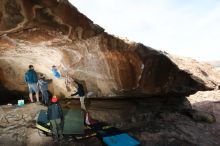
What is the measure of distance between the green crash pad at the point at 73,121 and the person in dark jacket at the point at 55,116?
0.40 m

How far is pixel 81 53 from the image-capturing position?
9586 millimetres

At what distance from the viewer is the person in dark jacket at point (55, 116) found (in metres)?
7.99

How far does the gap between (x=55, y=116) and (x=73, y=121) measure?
1320mm

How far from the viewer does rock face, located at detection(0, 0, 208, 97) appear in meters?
7.08

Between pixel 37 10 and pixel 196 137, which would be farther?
pixel 196 137

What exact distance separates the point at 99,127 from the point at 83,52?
9.34 feet

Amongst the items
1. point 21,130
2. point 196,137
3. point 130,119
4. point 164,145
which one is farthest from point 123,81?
point 21,130

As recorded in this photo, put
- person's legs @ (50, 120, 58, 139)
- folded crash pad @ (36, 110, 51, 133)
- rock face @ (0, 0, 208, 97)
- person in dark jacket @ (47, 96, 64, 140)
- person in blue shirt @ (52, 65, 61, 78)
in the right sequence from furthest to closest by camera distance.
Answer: person in blue shirt @ (52, 65, 61, 78) → folded crash pad @ (36, 110, 51, 133) → person's legs @ (50, 120, 58, 139) → person in dark jacket @ (47, 96, 64, 140) → rock face @ (0, 0, 208, 97)

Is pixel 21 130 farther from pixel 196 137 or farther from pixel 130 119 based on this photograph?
pixel 196 137

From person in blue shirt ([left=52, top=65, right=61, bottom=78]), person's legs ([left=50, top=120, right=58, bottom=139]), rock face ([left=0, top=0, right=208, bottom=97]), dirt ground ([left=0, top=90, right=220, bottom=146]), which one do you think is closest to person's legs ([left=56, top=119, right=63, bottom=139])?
person's legs ([left=50, top=120, right=58, bottom=139])

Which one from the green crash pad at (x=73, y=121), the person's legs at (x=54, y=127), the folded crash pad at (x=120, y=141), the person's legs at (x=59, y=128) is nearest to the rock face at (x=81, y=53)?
the green crash pad at (x=73, y=121)

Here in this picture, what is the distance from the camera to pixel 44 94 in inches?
422

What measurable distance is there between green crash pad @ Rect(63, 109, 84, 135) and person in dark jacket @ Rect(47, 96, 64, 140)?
1.30ft

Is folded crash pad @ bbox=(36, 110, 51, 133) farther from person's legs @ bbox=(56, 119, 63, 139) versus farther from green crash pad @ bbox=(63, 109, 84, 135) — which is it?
green crash pad @ bbox=(63, 109, 84, 135)
